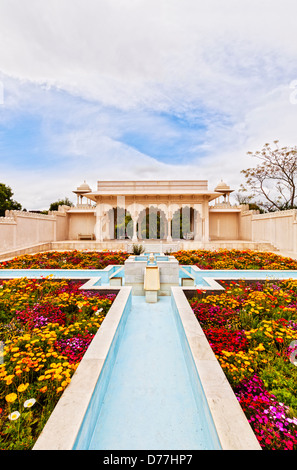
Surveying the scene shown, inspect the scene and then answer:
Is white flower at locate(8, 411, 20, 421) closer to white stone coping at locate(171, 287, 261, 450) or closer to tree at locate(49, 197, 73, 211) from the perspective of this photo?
white stone coping at locate(171, 287, 261, 450)

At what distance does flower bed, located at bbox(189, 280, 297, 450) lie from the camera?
5.16 ft

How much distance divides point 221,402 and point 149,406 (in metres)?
0.77

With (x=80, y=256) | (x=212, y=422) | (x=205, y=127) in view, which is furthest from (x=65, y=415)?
(x=205, y=127)

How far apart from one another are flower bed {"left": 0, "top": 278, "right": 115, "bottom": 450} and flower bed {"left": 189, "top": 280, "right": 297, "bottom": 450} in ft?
5.13

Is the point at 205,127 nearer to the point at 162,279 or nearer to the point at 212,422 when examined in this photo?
the point at 162,279

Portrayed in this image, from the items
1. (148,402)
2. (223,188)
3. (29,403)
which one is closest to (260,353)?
(148,402)

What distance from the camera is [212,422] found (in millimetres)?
1550

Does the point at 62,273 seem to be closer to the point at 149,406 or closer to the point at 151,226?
the point at 149,406

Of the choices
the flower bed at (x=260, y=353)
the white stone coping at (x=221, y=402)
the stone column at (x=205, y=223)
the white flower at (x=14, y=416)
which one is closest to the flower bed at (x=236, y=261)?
the flower bed at (x=260, y=353)

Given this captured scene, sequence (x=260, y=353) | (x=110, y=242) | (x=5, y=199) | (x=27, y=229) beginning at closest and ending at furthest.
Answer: (x=260, y=353), (x=27, y=229), (x=110, y=242), (x=5, y=199)

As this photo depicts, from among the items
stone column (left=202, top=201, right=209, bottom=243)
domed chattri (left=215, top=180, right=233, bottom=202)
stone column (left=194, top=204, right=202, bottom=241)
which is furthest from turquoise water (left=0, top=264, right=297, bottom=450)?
domed chattri (left=215, top=180, right=233, bottom=202)

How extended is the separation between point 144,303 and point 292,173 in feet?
61.0

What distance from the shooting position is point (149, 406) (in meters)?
2.06
